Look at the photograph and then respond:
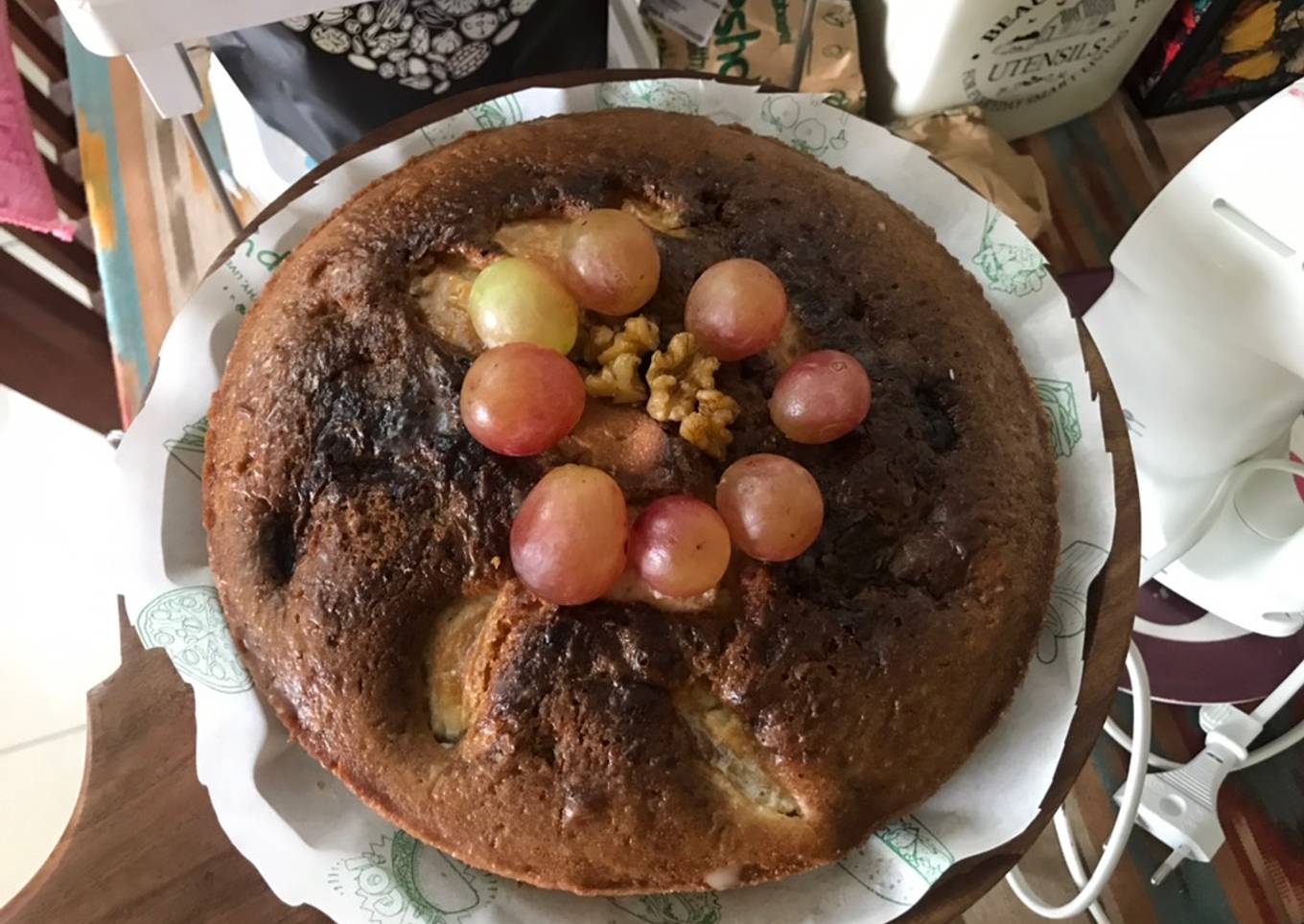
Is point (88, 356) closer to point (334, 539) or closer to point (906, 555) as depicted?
point (334, 539)

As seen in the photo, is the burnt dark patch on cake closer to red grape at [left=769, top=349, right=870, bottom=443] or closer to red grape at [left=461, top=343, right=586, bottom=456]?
red grape at [left=461, top=343, right=586, bottom=456]

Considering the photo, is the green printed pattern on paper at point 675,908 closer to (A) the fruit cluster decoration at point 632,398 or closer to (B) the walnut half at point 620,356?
(A) the fruit cluster decoration at point 632,398

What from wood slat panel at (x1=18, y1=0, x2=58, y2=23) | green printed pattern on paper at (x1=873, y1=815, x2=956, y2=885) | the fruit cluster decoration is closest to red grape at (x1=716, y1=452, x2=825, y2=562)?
the fruit cluster decoration

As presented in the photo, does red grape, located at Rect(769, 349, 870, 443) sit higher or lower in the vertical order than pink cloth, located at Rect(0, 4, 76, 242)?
lower

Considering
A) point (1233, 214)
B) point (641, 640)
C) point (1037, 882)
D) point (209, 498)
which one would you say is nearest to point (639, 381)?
point (641, 640)

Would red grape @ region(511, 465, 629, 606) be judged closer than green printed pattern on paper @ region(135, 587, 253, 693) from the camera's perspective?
Yes

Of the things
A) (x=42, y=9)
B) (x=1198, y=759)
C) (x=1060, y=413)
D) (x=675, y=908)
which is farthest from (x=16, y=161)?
(x=1198, y=759)
